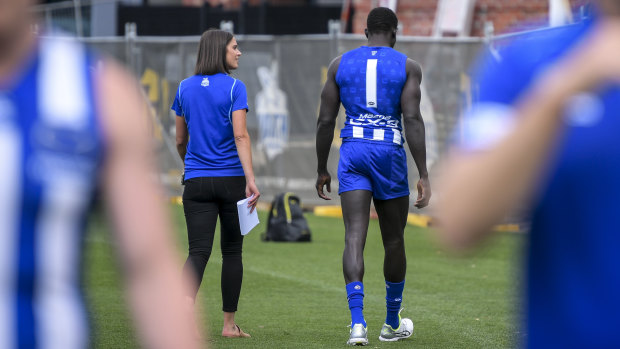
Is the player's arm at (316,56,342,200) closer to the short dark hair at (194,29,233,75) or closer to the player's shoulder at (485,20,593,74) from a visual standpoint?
the short dark hair at (194,29,233,75)

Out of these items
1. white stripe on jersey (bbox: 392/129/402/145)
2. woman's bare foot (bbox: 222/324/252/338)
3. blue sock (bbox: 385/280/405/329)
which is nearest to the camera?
white stripe on jersey (bbox: 392/129/402/145)

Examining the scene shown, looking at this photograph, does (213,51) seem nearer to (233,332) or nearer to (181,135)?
(181,135)

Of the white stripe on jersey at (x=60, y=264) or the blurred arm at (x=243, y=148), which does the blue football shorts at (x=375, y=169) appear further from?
the white stripe on jersey at (x=60, y=264)

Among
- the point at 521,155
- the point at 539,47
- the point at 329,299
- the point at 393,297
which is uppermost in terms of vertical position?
the point at 539,47

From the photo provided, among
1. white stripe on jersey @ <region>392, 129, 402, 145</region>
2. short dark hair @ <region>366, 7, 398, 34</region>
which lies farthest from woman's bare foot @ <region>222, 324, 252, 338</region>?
short dark hair @ <region>366, 7, 398, 34</region>

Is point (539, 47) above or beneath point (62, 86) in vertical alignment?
above

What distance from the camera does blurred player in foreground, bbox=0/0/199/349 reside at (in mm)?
2086

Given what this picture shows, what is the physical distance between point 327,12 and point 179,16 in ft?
11.6

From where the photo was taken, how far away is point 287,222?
14234 millimetres

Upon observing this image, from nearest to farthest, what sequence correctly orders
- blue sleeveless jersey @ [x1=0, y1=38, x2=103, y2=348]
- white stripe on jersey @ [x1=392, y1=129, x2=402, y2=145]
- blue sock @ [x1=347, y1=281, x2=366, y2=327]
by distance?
blue sleeveless jersey @ [x1=0, y1=38, x2=103, y2=348], blue sock @ [x1=347, y1=281, x2=366, y2=327], white stripe on jersey @ [x1=392, y1=129, x2=402, y2=145]

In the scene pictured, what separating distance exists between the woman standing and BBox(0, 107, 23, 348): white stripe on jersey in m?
5.38

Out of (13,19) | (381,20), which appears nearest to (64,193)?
(13,19)

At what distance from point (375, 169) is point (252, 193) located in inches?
32.1

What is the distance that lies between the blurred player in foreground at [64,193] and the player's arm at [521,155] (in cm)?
51
